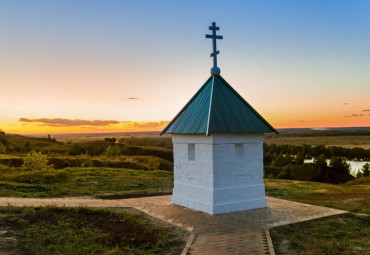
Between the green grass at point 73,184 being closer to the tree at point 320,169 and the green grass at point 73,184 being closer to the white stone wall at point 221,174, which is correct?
the white stone wall at point 221,174

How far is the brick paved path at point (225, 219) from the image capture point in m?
8.69

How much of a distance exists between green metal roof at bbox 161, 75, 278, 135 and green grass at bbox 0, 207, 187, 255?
3.46m

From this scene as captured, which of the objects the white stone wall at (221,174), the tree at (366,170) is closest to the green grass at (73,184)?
the white stone wall at (221,174)

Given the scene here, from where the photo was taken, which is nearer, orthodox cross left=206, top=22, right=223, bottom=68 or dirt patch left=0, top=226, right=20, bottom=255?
dirt patch left=0, top=226, right=20, bottom=255

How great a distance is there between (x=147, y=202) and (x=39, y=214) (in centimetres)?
400

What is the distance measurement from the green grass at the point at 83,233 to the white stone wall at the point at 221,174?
194cm

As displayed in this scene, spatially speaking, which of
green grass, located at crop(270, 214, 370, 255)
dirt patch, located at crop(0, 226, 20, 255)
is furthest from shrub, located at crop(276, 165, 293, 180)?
dirt patch, located at crop(0, 226, 20, 255)

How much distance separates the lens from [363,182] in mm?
26281

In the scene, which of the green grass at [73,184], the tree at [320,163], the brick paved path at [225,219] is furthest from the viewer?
the tree at [320,163]

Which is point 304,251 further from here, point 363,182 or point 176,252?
point 363,182

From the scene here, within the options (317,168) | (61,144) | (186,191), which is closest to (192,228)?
(186,191)

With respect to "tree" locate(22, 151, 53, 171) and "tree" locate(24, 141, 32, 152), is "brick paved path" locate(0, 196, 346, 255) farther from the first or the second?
"tree" locate(24, 141, 32, 152)

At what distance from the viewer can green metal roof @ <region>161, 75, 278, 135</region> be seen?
11.9 m

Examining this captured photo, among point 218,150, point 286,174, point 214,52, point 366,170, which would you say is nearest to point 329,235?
point 218,150
